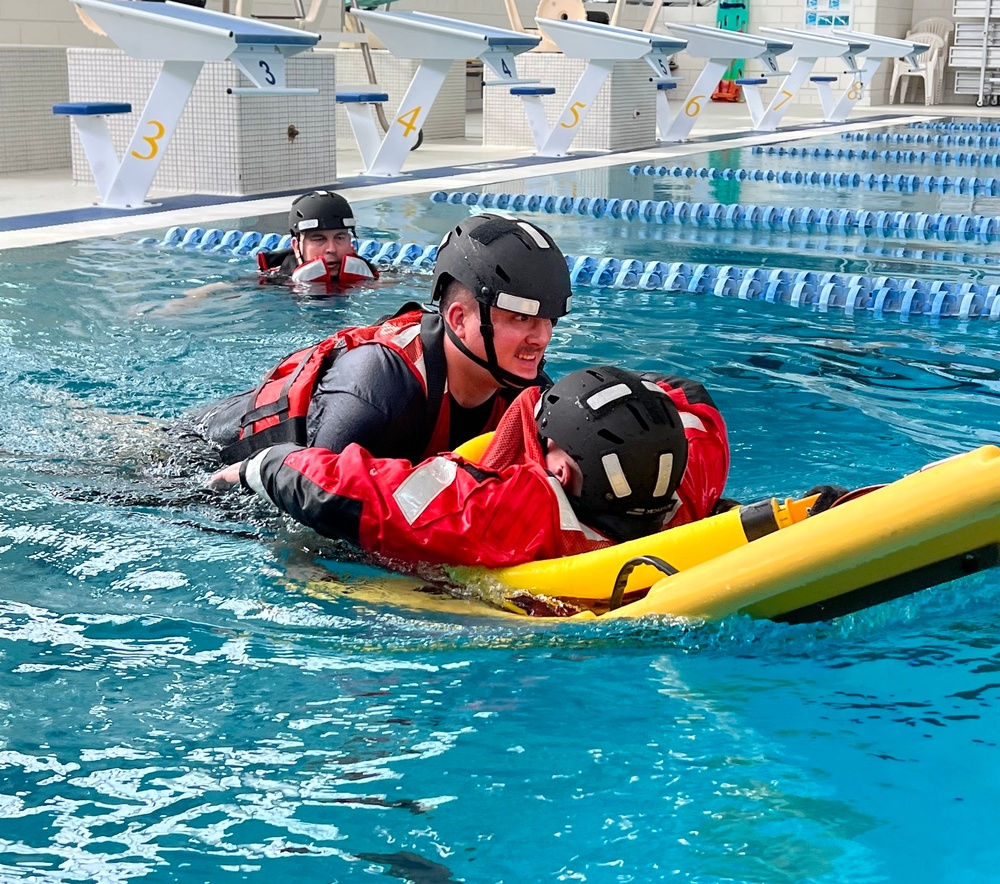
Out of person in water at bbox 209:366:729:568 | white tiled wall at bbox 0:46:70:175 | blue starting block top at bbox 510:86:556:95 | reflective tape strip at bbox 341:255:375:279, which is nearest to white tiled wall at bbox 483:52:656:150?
blue starting block top at bbox 510:86:556:95

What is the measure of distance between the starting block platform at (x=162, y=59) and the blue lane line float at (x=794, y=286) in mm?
2624

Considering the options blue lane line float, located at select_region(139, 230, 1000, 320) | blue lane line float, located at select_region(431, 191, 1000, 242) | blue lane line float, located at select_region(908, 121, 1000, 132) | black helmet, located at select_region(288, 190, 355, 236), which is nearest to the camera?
black helmet, located at select_region(288, 190, 355, 236)

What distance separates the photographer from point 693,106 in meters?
19.0

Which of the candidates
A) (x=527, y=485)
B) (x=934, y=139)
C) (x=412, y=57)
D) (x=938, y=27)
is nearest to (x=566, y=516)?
(x=527, y=485)

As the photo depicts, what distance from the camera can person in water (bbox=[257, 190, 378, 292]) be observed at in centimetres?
726

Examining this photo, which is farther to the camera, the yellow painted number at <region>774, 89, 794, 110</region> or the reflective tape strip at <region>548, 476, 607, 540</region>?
the yellow painted number at <region>774, 89, 794, 110</region>

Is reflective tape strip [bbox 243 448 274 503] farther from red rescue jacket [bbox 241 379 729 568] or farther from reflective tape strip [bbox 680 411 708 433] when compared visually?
reflective tape strip [bbox 680 411 708 433]

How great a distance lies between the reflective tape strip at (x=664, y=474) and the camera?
3.21m

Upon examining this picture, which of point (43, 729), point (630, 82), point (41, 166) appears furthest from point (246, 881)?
point (630, 82)

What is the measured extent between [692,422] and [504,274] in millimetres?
671

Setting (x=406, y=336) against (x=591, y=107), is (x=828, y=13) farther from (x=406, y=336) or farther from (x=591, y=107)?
(x=406, y=336)

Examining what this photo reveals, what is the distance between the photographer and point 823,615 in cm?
319

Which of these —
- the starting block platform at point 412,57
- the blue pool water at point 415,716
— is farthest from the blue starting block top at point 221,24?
the blue pool water at point 415,716

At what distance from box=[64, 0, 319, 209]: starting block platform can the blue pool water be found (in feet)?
20.2
